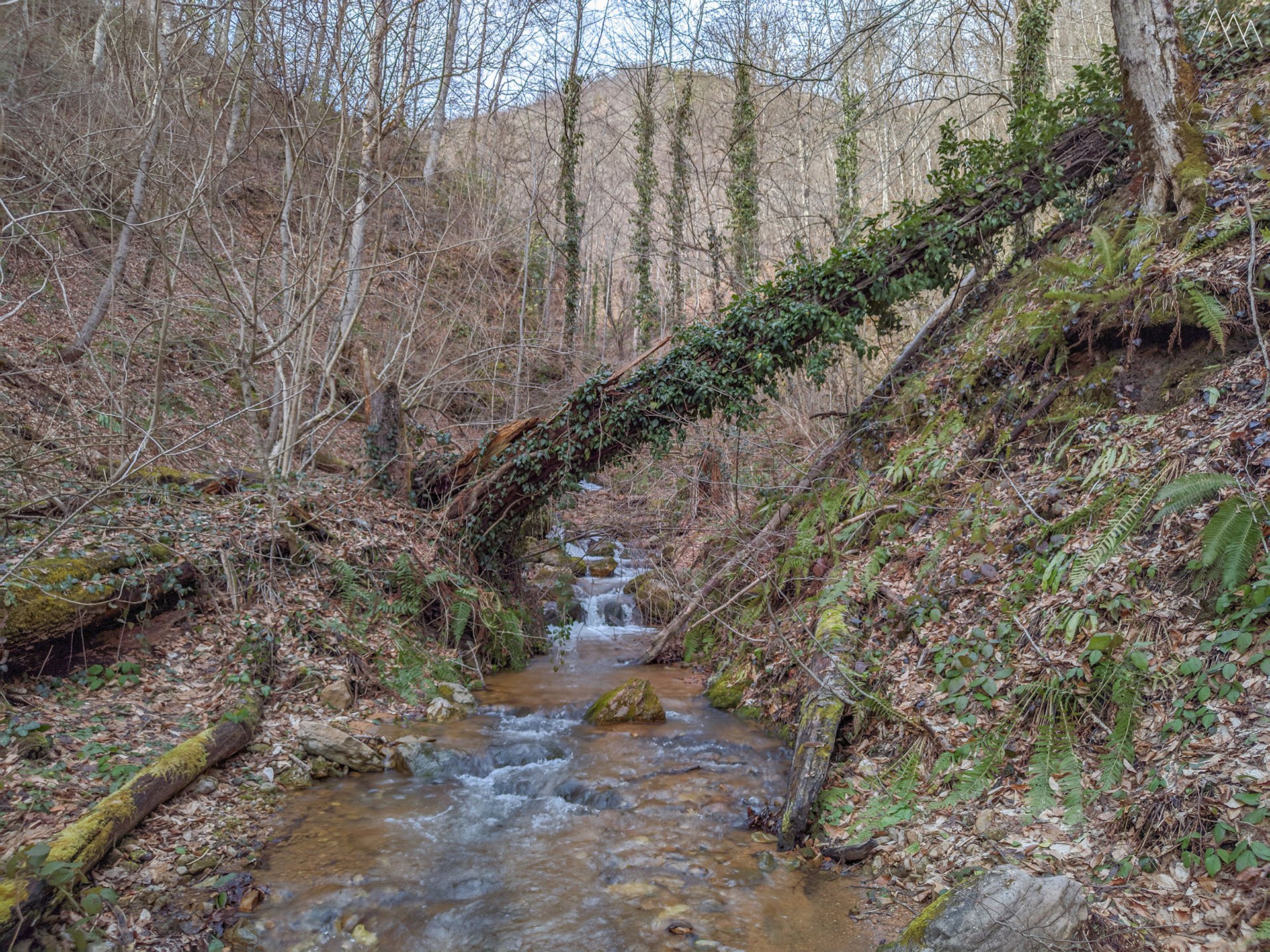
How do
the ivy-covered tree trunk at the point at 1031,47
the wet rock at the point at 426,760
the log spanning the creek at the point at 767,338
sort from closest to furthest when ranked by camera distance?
the wet rock at the point at 426,760 < the log spanning the creek at the point at 767,338 < the ivy-covered tree trunk at the point at 1031,47

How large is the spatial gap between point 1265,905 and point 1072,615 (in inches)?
78.2

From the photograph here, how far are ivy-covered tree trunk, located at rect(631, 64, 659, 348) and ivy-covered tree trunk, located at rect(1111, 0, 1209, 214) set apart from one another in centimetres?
1231

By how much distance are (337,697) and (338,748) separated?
37.7 inches

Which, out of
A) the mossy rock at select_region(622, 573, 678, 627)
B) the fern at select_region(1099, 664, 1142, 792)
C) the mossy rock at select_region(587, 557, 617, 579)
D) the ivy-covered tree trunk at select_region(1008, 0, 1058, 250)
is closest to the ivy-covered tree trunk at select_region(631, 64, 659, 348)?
the mossy rock at select_region(587, 557, 617, 579)

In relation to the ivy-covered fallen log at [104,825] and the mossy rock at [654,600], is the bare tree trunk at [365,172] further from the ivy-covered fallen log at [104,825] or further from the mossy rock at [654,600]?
the mossy rock at [654,600]

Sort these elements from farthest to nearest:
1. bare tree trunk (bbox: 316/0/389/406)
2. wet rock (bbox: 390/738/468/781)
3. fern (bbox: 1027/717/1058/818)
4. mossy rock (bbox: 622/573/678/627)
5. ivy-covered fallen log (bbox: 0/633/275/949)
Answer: mossy rock (bbox: 622/573/678/627) → bare tree trunk (bbox: 316/0/389/406) → wet rock (bbox: 390/738/468/781) → fern (bbox: 1027/717/1058/818) → ivy-covered fallen log (bbox: 0/633/275/949)

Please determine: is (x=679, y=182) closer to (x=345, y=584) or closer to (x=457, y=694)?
(x=345, y=584)

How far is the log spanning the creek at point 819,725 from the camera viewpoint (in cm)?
477

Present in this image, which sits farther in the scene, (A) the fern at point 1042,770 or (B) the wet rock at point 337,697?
(B) the wet rock at point 337,697

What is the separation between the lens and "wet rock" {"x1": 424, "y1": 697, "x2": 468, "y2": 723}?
23.6 feet

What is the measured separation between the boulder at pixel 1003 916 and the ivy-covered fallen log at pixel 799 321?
6.15 m

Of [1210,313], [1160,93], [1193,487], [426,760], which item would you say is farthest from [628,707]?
[1160,93]

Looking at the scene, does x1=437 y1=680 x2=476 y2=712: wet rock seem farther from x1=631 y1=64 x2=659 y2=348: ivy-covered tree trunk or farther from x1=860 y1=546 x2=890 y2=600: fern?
x1=631 y1=64 x2=659 y2=348: ivy-covered tree trunk

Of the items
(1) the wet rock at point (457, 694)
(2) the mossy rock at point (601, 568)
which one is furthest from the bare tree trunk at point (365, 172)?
(2) the mossy rock at point (601, 568)
